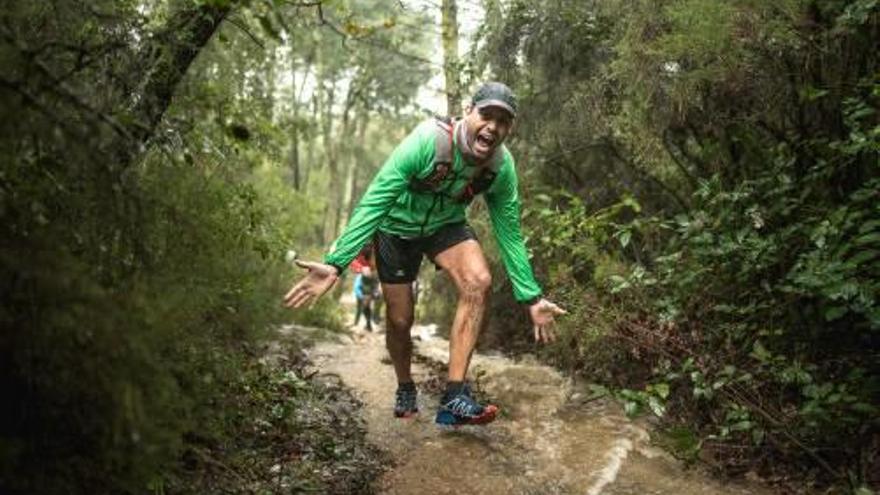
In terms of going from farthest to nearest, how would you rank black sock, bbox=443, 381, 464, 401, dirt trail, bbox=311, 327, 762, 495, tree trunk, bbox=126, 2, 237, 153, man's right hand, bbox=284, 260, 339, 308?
black sock, bbox=443, 381, 464, 401, dirt trail, bbox=311, 327, 762, 495, man's right hand, bbox=284, 260, 339, 308, tree trunk, bbox=126, 2, 237, 153

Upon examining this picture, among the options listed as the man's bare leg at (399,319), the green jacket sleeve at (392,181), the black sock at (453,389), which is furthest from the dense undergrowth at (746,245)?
the green jacket sleeve at (392,181)

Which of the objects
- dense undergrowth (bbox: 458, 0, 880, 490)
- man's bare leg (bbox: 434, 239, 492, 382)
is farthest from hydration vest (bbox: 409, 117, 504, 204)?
dense undergrowth (bbox: 458, 0, 880, 490)

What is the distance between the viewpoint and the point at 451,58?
9430mm

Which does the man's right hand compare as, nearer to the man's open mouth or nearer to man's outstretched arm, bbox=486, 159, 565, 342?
the man's open mouth

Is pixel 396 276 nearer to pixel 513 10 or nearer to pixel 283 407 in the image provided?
pixel 283 407

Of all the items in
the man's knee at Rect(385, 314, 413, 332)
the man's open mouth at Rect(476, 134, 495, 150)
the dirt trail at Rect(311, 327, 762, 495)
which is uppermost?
the man's open mouth at Rect(476, 134, 495, 150)

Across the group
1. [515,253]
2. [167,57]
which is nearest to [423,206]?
[515,253]

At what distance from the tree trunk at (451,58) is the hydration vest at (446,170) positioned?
4236mm

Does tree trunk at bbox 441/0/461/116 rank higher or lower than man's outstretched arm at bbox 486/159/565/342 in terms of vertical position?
higher

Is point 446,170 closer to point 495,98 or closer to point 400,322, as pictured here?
point 495,98

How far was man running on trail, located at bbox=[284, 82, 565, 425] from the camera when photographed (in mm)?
4469

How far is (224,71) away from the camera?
616 centimetres

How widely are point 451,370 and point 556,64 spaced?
416 cm

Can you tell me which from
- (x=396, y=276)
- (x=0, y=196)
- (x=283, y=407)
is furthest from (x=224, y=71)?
(x=0, y=196)
